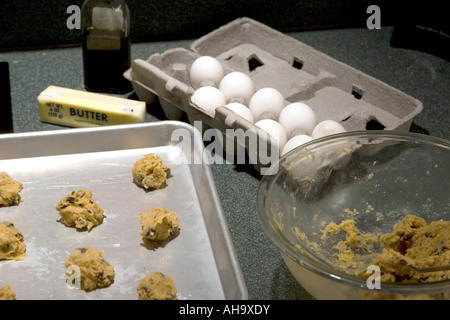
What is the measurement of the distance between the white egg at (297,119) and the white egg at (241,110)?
6 cm

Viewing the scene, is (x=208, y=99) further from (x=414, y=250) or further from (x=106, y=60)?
(x=414, y=250)

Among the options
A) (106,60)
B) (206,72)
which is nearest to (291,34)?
(206,72)

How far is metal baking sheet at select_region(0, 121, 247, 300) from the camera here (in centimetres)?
98

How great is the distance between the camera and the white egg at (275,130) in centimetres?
117

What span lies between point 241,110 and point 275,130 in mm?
90

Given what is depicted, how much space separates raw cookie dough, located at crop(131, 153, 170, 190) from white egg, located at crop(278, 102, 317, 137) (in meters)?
0.26

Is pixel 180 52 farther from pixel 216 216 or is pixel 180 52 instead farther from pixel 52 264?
pixel 52 264

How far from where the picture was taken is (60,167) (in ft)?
3.93

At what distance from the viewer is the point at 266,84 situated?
4.58ft

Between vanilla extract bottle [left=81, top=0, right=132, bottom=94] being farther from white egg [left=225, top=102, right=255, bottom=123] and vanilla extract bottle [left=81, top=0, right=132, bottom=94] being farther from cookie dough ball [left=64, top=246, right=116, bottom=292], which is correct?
cookie dough ball [left=64, top=246, right=116, bottom=292]

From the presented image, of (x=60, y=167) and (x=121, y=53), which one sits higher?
(x=121, y=53)

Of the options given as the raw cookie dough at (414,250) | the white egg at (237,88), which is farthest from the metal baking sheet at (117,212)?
the raw cookie dough at (414,250)
